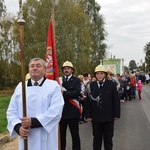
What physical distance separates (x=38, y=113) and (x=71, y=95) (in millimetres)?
2032

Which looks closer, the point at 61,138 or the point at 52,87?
the point at 52,87

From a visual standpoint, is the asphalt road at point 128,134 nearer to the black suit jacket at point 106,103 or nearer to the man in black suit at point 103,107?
the man in black suit at point 103,107

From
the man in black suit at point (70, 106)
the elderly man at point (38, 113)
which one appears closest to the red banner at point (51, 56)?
the man in black suit at point (70, 106)

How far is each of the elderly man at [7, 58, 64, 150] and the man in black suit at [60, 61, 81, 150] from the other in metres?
1.84

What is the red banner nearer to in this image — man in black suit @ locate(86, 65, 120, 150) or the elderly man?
man in black suit @ locate(86, 65, 120, 150)

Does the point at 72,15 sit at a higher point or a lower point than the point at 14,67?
higher

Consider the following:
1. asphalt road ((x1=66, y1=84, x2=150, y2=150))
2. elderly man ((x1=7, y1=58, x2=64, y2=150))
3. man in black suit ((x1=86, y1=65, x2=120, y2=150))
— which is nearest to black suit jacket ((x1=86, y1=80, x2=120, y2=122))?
man in black suit ((x1=86, y1=65, x2=120, y2=150))

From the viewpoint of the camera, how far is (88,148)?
652cm

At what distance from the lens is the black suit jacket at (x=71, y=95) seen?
17.9 ft

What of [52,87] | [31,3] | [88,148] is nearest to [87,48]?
[31,3]

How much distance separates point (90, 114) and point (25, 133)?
2.30 m

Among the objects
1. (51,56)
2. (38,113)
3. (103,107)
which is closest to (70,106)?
(103,107)

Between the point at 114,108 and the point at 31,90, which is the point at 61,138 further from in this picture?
the point at 31,90

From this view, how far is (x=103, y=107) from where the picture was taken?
17.5 feet
